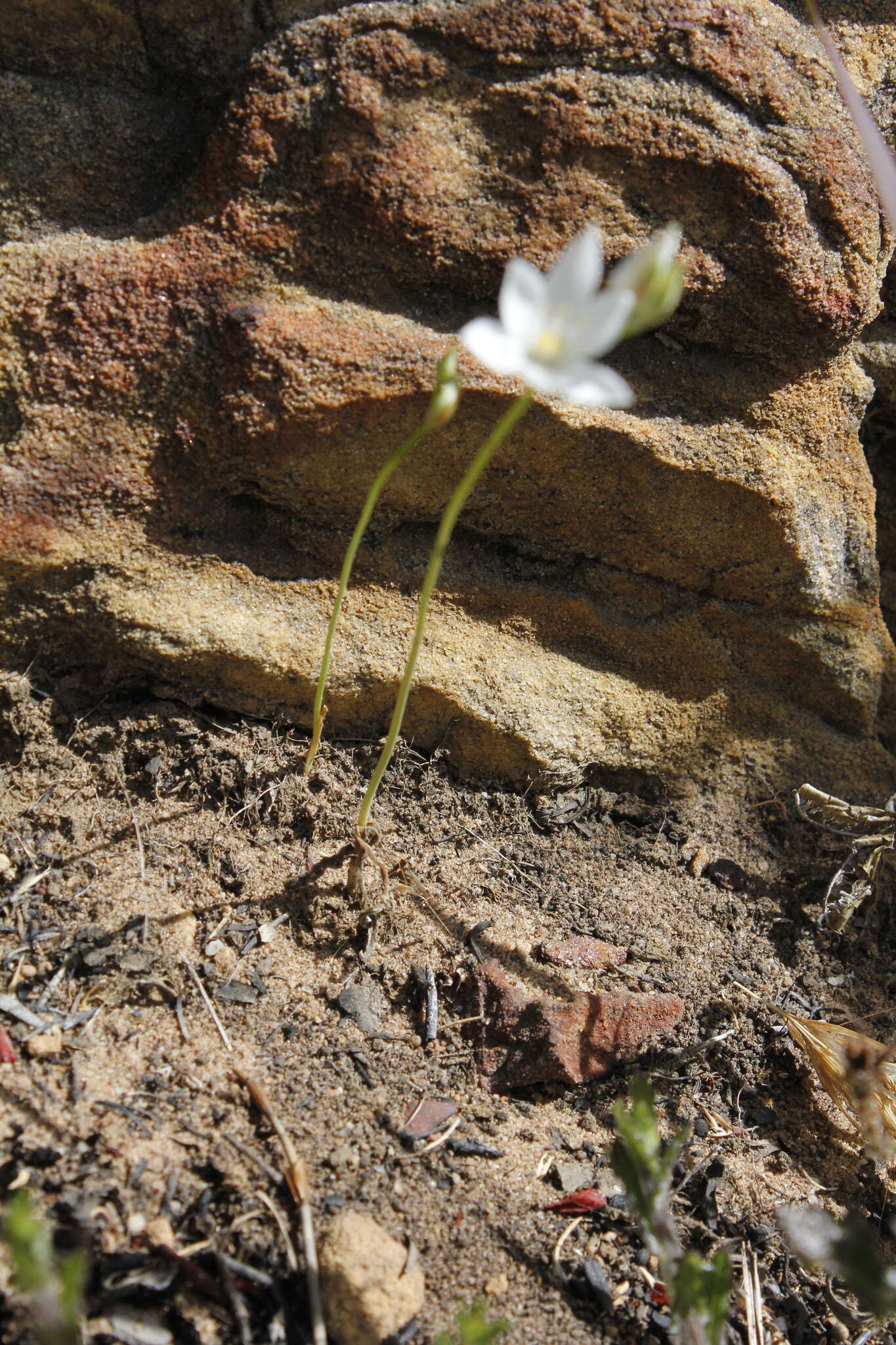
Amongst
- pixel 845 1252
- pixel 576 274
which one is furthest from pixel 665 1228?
pixel 576 274

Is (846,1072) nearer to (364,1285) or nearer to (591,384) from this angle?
(364,1285)

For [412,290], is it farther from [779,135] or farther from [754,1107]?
[754,1107]

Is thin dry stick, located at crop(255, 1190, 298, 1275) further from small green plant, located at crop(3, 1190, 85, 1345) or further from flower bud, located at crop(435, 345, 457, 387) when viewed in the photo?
flower bud, located at crop(435, 345, 457, 387)

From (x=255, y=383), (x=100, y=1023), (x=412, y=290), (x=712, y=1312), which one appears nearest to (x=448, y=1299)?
(x=712, y=1312)

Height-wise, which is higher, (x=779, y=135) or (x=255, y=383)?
(x=779, y=135)

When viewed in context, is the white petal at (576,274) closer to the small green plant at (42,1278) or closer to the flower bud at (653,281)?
the flower bud at (653,281)

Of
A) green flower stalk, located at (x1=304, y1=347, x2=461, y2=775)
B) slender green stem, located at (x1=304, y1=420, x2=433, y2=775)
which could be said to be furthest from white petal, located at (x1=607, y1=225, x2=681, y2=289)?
slender green stem, located at (x1=304, y1=420, x2=433, y2=775)
